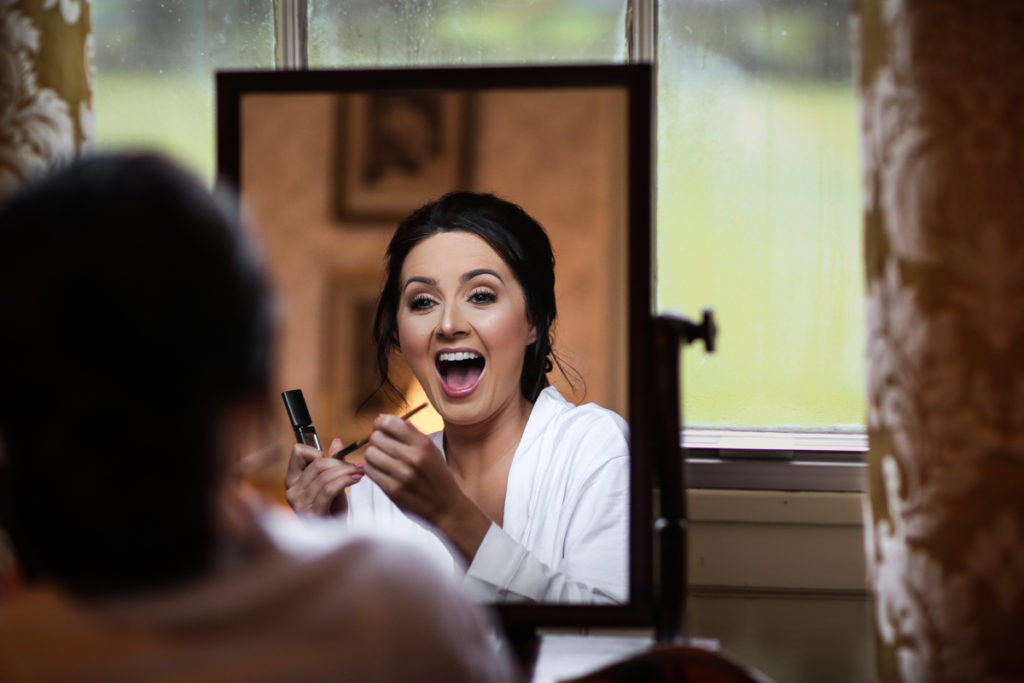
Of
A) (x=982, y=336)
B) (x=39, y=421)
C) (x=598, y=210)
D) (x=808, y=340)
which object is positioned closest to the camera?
(x=39, y=421)

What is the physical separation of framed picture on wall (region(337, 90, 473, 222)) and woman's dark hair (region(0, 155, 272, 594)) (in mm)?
738

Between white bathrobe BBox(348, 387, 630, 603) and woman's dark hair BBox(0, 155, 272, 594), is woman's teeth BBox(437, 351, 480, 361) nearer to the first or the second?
white bathrobe BBox(348, 387, 630, 603)

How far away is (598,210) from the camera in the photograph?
1229 mm

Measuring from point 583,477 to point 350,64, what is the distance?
36.6 inches

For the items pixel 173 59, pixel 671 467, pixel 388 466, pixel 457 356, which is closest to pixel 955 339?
pixel 671 467

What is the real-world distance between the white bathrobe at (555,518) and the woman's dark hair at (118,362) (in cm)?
73

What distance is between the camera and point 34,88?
1.30m

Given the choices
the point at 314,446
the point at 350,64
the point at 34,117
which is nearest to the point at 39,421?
the point at 314,446

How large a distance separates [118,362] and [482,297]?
0.76 m

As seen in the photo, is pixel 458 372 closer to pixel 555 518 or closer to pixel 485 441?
pixel 485 441

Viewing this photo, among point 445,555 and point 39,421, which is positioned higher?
point 39,421

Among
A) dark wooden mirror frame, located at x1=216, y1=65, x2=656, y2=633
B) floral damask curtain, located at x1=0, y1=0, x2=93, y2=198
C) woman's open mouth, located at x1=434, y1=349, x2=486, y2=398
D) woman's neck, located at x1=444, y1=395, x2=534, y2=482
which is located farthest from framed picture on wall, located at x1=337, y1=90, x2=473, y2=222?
floral damask curtain, located at x1=0, y1=0, x2=93, y2=198

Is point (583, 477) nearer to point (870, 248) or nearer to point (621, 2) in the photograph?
point (870, 248)

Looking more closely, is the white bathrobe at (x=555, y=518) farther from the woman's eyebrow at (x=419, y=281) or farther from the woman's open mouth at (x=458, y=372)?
the woman's eyebrow at (x=419, y=281)
